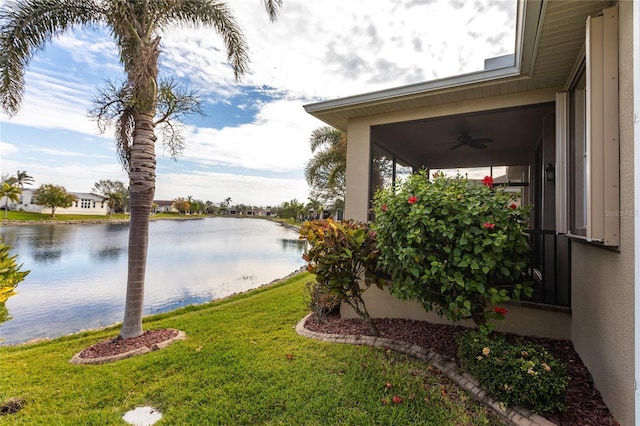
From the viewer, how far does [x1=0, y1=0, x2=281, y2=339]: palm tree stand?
4691mm

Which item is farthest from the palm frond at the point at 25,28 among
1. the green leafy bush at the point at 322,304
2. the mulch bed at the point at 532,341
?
the mulch bed at the point at 532,341

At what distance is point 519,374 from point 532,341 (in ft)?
5.09

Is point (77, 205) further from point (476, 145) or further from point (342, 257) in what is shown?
point (476, 145)

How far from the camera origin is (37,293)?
1050cm

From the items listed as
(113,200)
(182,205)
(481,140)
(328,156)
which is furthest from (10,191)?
(182,205)

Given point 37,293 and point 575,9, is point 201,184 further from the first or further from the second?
point 575,9

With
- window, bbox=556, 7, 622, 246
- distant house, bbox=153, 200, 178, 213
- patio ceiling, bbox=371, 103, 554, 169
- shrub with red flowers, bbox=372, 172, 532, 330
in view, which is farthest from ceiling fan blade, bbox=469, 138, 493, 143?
distant house, bbox=153, 200, 178, 213

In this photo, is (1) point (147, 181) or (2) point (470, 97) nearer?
(2) point (470, 97)

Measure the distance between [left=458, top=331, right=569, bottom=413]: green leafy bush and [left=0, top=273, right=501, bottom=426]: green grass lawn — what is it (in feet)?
0.88

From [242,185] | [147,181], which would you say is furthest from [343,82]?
[242,185]

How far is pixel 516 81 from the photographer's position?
3.68m

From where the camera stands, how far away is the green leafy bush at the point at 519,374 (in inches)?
89.1

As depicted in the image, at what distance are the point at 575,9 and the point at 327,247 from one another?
133 inches

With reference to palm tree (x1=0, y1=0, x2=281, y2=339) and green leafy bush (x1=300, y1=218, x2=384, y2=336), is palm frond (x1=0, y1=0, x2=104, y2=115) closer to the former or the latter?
palm tree (x1=0, y1=0, x2=281, y2=339)
